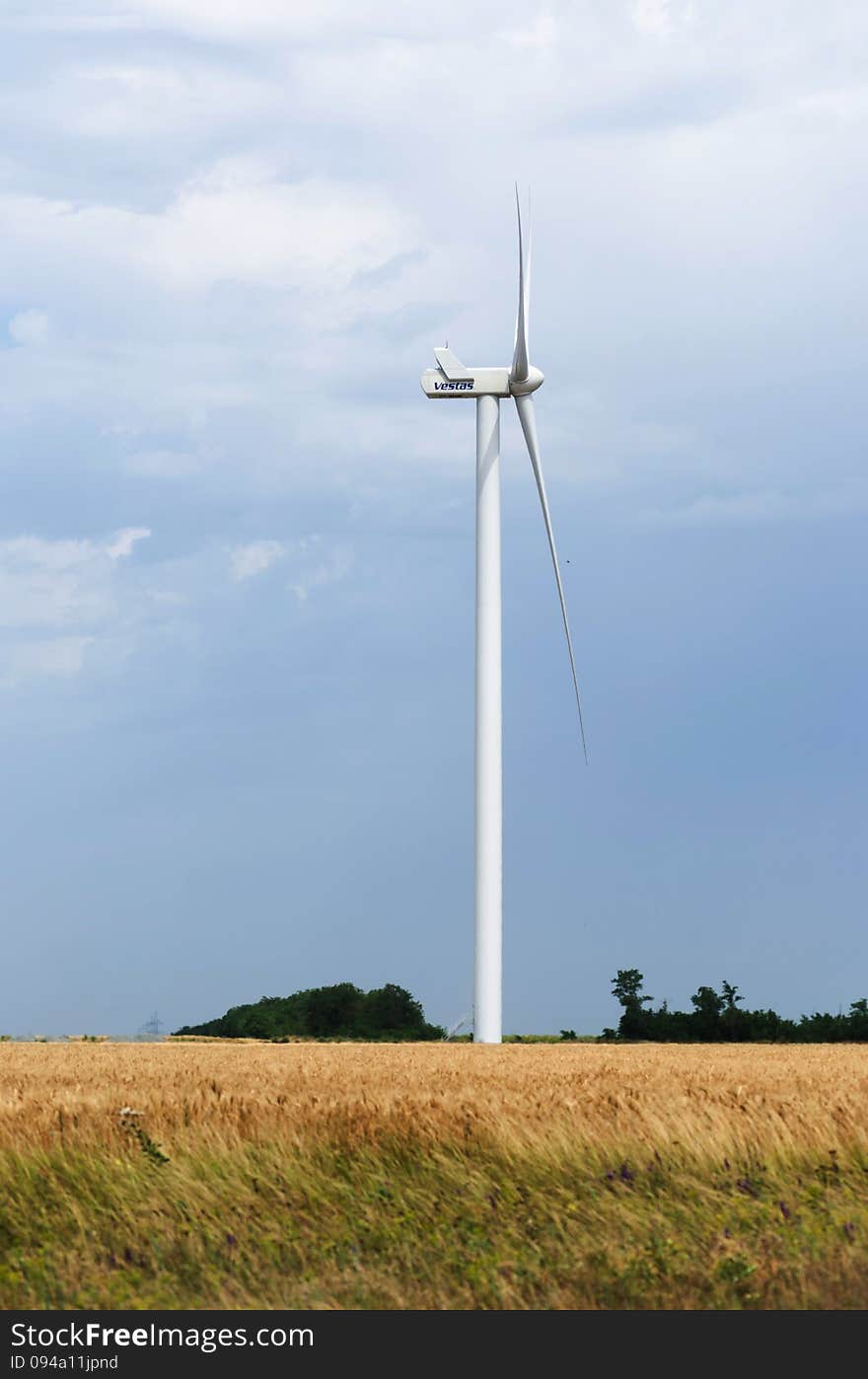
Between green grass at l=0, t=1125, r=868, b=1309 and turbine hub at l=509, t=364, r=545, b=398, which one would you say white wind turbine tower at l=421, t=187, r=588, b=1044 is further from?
green grass at l=0, t=1125, r=868, b=1309

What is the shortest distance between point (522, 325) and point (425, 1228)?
40.7 metres

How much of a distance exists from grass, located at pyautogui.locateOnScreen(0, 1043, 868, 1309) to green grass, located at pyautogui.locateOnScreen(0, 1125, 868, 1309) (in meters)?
0.02

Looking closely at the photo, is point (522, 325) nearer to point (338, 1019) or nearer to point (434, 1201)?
point (338, 1019)

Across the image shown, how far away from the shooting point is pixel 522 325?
1900 inches

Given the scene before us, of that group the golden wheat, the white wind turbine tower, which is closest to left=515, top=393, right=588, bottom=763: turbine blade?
the white wind turbine tower

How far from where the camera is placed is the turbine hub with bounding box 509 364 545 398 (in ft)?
164

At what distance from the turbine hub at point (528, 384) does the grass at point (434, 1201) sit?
37449mm

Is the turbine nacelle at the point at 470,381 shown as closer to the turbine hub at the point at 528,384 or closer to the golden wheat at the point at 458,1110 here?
the turbine hub at the point at 528,384

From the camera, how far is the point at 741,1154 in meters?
11.9

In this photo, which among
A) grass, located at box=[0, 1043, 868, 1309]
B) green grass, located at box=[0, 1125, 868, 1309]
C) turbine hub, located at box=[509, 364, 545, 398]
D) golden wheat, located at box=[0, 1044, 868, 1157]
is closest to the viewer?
green grass, located at box=[0, 1125, 868, 1309]

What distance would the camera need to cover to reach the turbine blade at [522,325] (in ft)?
154

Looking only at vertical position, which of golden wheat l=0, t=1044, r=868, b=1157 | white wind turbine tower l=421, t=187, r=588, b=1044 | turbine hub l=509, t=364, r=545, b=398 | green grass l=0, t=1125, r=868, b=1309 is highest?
turbine hub l=509, t=364, r=545, b=398
